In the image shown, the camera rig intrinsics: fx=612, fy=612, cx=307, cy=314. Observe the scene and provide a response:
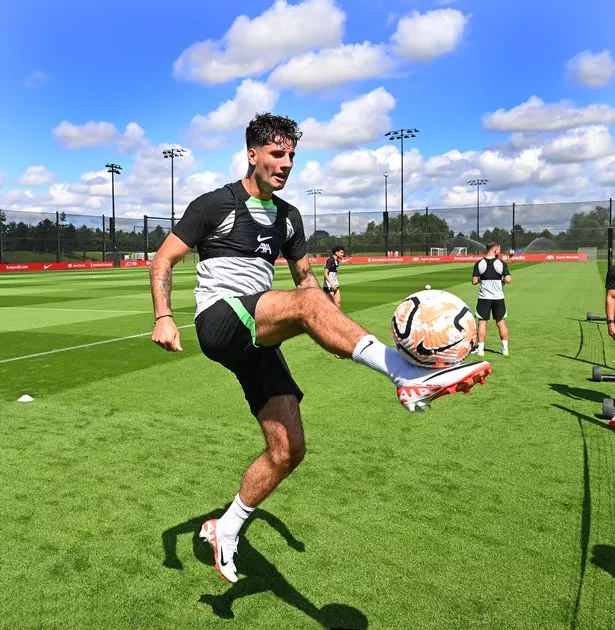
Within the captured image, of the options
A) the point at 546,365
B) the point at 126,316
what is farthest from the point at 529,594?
the point at 126,316

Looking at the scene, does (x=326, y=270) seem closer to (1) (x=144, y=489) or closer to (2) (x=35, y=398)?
(2) (x=35, y=398)

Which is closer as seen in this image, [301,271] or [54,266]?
[301,271]

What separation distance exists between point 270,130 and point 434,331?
1611mm

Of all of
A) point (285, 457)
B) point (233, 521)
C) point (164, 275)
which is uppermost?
point (164, 275)

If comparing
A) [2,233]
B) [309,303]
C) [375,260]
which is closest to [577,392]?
[309,303]

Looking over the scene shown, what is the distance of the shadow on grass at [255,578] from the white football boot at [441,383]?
1079 millimetres

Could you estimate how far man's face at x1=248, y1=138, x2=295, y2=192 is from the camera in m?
3.52

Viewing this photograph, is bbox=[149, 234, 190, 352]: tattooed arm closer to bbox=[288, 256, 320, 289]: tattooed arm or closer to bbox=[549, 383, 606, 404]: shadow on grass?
bbox=[288, 256, 320, 289]: tattooed arm

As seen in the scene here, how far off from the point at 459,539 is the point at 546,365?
21.2ft

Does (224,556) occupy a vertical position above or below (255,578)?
above

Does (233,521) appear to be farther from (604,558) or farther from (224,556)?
(604,558)

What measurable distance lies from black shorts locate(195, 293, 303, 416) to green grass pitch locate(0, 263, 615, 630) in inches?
39.5

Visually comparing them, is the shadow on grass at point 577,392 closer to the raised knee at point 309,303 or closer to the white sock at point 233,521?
the white sock at point 233,521

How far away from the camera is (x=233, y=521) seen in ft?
10.9
